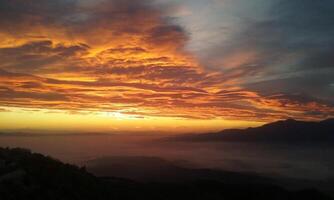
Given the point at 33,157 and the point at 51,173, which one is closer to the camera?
the point at 51,173

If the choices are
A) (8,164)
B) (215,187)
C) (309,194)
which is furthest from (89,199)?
(309,194)

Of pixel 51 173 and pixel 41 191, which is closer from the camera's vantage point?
pixel 41 191

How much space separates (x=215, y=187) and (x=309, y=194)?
226ft

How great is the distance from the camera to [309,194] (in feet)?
610

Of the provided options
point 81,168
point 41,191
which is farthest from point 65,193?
point 81,168

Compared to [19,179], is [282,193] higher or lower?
lower

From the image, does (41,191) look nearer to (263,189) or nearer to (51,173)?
(51,173)

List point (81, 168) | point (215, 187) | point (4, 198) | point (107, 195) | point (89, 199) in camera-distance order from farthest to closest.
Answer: point (215, 187), point (81, 168), point (107, 195), point (89, 199), point (4, 198)

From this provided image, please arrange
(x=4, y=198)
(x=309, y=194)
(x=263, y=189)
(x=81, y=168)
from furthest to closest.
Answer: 1. (x=309, y=194)
2. (x=263, y=189)
3. (x=81, y=168)
4. (x=4, y=198)

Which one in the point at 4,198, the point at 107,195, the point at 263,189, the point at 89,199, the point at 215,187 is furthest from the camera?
the point at 263,189

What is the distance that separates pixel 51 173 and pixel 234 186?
117 meters

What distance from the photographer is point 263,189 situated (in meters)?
164

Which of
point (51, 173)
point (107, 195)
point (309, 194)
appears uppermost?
point (51, 173)

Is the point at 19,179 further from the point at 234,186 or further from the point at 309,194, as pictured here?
the point at 309,194
